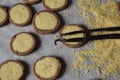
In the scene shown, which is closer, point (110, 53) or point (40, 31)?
point (110, 53)

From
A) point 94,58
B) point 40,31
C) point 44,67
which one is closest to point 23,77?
point 44,67

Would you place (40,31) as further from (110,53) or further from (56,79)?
(110,53)

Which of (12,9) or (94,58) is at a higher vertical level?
(12,9)

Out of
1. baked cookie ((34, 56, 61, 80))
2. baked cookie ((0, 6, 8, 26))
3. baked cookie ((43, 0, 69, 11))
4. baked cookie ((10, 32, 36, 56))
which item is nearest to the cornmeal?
baked cookie ((0, 6, 8, 26))

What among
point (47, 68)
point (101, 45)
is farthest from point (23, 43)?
point (101, 45)

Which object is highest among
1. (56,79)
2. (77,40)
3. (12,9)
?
(12,9)

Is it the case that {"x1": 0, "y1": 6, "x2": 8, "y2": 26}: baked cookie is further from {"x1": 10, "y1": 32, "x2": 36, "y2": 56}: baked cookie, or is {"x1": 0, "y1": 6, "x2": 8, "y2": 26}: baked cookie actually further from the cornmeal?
{"x1": 10, "y1": 32, "x2": 36, "y2": 56}: baked cookie
